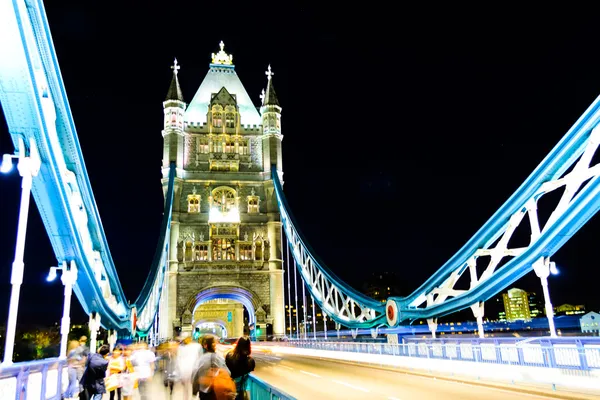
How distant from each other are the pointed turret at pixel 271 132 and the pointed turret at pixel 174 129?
831cm

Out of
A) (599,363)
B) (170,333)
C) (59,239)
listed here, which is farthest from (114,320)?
(170,333)

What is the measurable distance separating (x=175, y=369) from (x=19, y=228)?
3971 mm

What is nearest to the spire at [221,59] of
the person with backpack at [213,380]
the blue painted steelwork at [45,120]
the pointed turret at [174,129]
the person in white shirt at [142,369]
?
the pointed turret at [174,129]

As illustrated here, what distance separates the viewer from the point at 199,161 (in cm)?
5147

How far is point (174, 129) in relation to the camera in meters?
51.5

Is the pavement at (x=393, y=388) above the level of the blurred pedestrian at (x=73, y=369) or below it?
below

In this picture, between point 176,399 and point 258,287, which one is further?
point 258,287

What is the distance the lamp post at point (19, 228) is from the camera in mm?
9000

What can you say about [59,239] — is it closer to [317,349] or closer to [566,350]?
[566,350]

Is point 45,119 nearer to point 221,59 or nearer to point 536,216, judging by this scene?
point 536,216

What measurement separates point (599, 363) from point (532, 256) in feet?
16.1

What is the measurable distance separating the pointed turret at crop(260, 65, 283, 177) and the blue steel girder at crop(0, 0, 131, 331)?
35.6 m

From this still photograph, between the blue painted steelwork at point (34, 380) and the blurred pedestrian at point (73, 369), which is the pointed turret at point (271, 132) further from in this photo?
the blurred pedestrian at point (73, 369)

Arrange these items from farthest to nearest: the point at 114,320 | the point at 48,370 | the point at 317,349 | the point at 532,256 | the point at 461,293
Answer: the point at 317,349
the point at 114,320
the point at 461,293
the point at 532,256
the point at 48,370
